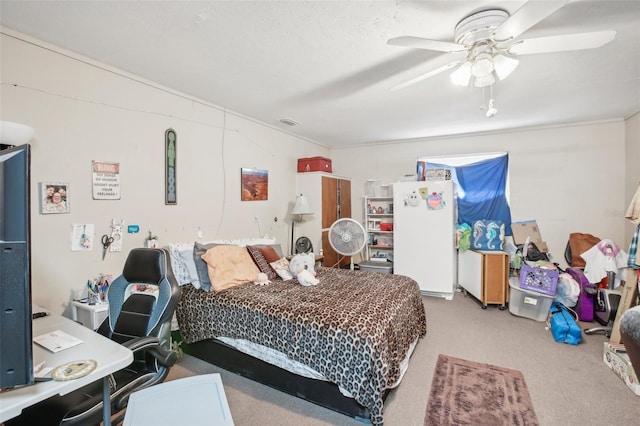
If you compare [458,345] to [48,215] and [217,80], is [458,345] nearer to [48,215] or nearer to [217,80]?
[217,80]

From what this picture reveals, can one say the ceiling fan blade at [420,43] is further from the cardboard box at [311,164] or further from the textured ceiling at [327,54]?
the cardboard box at [311,164]

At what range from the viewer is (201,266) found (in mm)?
2613

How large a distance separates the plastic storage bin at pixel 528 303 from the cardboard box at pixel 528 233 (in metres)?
0.95

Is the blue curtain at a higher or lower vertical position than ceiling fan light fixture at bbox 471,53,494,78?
lower

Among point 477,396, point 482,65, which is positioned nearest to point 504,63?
point 482,65

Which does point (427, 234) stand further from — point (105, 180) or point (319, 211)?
point (105, 180)

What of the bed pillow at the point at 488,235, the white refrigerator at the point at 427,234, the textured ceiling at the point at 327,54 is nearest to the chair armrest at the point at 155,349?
the textured ceiling at the point at 327,54

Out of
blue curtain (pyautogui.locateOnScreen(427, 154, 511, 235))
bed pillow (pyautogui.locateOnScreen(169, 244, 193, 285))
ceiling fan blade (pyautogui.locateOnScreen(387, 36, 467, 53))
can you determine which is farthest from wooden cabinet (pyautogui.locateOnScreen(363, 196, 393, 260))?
ceiling fan blade (pyautogui.locateOnScreen(387, 36, 467, 53))

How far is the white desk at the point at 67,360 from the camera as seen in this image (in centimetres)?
90

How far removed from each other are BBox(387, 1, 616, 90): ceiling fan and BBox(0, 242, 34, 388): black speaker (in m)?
1.75

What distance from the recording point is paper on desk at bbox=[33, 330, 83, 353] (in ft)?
4.06

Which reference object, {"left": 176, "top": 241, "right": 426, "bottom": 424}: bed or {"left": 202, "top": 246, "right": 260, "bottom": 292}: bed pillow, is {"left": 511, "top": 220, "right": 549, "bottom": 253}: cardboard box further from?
{"left": 202, "top": 246, "right": 260, "bottom": 292}: bed pillow

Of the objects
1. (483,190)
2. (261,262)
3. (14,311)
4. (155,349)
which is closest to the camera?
(14,311)

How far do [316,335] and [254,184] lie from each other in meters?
2.43
